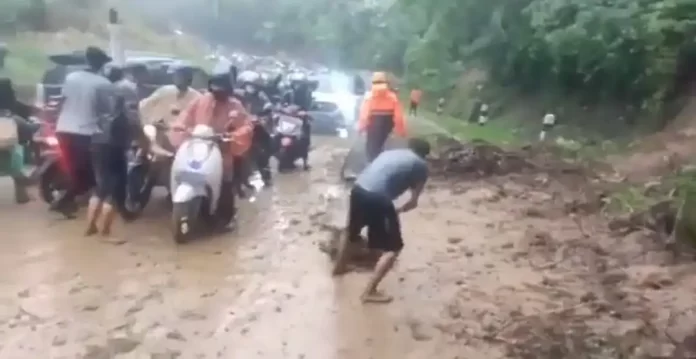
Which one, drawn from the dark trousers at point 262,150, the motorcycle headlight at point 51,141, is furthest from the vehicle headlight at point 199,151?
the dark trousers at point 262,150

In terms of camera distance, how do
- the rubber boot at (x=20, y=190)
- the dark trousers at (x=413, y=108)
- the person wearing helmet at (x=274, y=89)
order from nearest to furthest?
the rubber boot at (x=20, y=190), the dark trousers at (x=413, y=108), the person wearing helmet at (x=274, y=89)

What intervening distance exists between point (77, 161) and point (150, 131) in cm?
63

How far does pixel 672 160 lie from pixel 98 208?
591cm

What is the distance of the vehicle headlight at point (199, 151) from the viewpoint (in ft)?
20.9

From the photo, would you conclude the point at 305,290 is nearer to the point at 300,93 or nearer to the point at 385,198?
the point at 385,198

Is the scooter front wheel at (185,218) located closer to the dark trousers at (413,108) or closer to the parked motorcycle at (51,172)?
the parked motorcycle at (51,172)

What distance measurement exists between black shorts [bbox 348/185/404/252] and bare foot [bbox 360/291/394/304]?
1.01ft

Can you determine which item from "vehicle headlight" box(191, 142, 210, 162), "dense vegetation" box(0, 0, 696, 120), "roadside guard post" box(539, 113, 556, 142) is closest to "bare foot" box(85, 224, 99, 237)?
"vehicle headlight" box(191, 142, 210, 162)

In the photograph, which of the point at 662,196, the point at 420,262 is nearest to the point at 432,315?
the point at 420,262

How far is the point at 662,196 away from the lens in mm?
7539

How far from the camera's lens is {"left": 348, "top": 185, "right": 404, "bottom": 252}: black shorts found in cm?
504

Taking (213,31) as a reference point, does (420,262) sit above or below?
below

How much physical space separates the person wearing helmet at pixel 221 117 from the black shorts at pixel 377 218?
6.37ft

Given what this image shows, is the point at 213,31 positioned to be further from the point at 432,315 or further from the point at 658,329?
the point at 658,329
